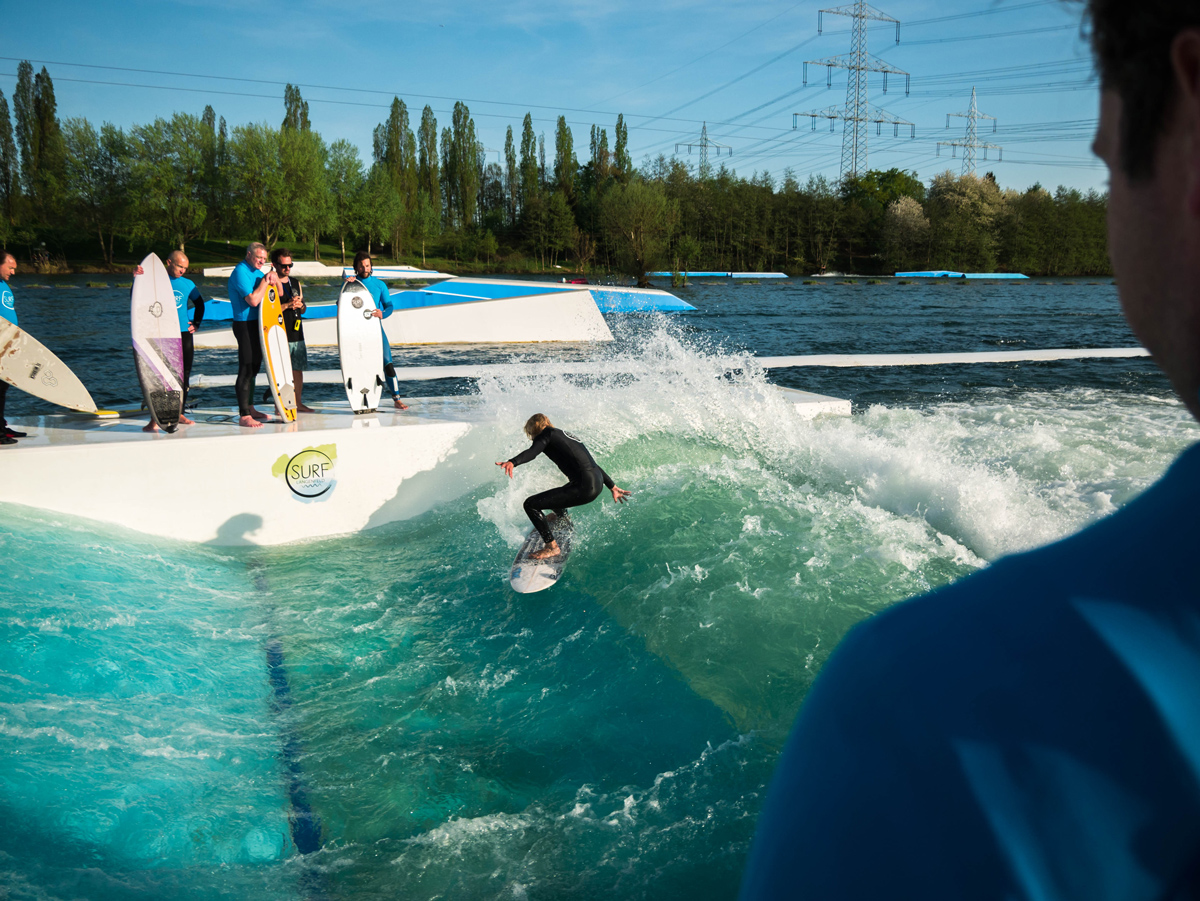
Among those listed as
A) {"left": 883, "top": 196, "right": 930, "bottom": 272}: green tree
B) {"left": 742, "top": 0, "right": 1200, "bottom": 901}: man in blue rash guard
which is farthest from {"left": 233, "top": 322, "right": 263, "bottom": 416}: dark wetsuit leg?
{"left": 883, "top": 196, "right": 930, "bottom": 272}: green tree

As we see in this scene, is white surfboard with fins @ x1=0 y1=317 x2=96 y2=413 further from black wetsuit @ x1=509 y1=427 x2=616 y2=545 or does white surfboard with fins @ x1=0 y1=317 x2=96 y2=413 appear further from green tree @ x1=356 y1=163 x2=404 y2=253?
green tree @ x1=356 y1=163 x2=404 y2=253

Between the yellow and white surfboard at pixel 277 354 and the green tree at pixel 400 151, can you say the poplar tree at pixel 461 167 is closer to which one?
the green tree at pixel 400 151

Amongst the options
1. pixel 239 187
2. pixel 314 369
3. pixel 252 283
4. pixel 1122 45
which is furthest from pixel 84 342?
pixel 239 187

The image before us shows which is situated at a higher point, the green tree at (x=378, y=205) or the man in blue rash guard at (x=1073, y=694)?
the green tree at (x=378, y=205)

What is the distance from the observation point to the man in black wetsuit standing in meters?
6.71

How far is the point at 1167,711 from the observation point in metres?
0.38

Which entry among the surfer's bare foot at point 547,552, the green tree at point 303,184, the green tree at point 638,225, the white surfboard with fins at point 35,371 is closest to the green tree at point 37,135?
the green tree at point 303,184

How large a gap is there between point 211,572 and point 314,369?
10.7 meters

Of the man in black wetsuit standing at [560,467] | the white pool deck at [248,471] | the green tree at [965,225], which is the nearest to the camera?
the man in black wetsuit standing at [560,467]

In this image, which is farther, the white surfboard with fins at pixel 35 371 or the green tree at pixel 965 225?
the green tree at pixel 965 225

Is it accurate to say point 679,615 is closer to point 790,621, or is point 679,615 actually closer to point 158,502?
point 790,621

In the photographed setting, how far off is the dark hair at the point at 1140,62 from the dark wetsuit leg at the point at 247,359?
8953 millimetres


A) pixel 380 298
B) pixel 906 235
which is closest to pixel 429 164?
pixel 906 235

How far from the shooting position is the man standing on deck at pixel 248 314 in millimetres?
8453
